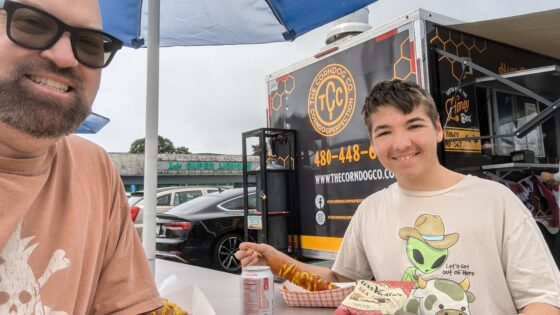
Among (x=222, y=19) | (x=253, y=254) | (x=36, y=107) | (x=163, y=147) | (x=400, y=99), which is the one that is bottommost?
(x=253, y=254)

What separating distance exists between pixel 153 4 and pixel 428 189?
6.43 feet

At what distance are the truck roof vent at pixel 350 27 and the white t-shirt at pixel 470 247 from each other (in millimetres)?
3686

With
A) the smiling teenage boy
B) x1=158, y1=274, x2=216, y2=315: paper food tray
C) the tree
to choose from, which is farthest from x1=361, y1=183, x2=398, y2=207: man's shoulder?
the tree

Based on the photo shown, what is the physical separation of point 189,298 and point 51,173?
74 cm

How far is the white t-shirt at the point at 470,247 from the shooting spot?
142cm

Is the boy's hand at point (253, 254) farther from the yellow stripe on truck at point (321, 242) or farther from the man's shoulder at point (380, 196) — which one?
the yellow stripe on truck at point (321, 242)

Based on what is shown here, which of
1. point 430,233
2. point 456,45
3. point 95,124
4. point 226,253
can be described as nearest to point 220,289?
point 430,233

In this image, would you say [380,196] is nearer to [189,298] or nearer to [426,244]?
[426,244]

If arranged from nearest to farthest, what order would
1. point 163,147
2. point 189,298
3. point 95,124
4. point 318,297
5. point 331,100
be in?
point 318,297
point 189,298
point 331,100
point 95,124
point 163,147

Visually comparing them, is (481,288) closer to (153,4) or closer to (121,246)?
(121,246)

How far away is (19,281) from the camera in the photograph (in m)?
1.01

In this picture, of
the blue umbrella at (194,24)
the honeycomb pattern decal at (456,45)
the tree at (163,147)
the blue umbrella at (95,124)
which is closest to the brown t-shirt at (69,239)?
the blue umbrella at (194,24)

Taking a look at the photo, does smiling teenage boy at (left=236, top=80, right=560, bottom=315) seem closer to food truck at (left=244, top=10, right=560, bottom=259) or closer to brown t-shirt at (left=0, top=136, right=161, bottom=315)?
brown t-shirt at (left=0, top=136, right=161, bottom=315)

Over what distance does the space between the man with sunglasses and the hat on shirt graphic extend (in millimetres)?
1019
